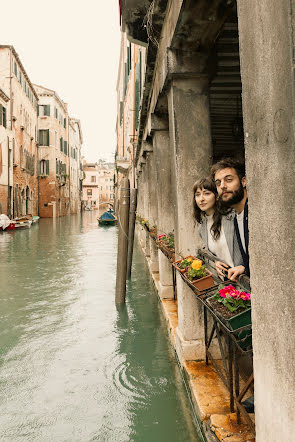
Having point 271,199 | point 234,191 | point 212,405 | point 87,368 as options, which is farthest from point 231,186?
point 87,368

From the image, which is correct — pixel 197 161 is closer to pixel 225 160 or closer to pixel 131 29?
pixel 225 160

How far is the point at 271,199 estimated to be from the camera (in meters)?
1.44

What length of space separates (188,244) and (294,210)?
7.05 feet

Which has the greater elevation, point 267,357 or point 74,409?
point 267,357

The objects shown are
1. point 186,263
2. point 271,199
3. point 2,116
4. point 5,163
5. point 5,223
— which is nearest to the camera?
point 271,199

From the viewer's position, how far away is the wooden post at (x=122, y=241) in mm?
5972

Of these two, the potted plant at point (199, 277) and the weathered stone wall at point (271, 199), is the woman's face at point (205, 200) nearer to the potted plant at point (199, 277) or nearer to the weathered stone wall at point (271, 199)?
the potted plant at point (199, 277)

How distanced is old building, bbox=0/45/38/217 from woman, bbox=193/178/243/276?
23.1m

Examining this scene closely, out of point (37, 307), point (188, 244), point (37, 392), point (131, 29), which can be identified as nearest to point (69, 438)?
point (37, 392)

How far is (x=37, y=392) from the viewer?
3.43 metres

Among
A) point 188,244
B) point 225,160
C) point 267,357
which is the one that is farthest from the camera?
point 188,244

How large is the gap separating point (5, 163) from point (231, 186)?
2296cm

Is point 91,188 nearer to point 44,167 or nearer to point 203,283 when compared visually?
point 44,167

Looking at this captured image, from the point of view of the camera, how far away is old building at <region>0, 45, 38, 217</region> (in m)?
24.7
